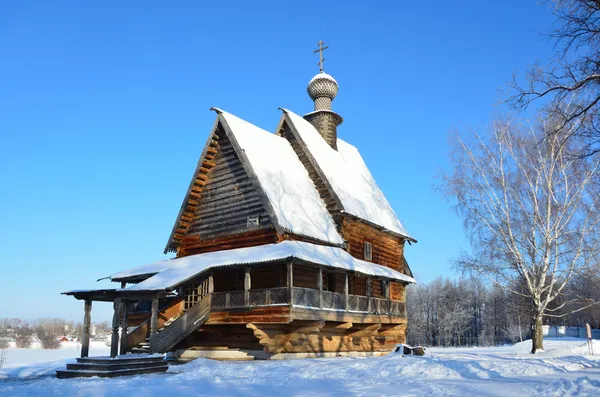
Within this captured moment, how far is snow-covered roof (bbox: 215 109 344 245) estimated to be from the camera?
73.7 ft

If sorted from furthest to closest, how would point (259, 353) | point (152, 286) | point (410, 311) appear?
point (410, 311), point (259, 353), point (152, 286)

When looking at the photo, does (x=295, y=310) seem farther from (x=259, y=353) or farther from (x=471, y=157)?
(x=471, y=157)

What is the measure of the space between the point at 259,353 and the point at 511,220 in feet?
45.7

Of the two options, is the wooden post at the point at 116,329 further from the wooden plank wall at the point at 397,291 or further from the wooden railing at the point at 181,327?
the wooden plank wall at the point at 397,291

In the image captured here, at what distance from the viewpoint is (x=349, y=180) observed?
97.6 ft

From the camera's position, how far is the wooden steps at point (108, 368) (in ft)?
46.1

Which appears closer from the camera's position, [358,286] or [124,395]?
[124,395]

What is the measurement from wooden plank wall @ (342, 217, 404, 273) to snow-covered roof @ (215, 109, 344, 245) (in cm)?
107

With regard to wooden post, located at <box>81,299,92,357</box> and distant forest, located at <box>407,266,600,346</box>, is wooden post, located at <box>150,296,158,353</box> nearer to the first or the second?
wooden post, located at <box>81,299,92,357</box>

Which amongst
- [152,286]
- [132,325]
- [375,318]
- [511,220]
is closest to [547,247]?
[511,220]

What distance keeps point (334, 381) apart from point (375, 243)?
1582 cm

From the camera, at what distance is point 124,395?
33.8ft

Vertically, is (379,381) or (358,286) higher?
(358,286)

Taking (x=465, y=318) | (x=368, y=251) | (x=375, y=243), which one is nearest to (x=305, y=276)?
(x=368, y=251)
